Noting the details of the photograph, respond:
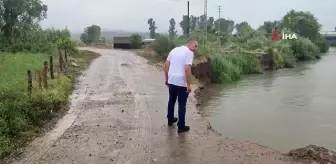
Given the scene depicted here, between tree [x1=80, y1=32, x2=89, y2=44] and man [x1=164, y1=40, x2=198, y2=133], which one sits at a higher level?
tree [x1=80, y1=32, x2=89, y2=44]

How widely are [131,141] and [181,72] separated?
1.63 metres

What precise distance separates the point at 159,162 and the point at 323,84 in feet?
63.9

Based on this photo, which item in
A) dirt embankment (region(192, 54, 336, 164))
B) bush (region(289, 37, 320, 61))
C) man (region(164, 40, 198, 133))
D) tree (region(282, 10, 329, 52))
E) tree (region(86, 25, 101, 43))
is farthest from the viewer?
tree (region(282, 10, 329, 52))

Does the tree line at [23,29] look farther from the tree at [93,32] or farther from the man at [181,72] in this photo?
the tree at [93,32]

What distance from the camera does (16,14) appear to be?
30969 mm

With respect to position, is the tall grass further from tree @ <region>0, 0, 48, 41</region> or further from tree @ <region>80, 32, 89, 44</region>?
tree @ <region>80, 32, 89, 44</region>

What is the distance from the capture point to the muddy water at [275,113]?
10727 mm

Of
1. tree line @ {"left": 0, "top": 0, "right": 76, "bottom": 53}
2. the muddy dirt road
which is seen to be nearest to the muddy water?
the muddy dirt road

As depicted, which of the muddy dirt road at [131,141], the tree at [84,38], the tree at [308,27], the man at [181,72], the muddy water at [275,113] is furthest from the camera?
the tree at [308,27]

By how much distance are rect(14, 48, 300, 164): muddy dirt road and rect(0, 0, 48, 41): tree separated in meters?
20.4

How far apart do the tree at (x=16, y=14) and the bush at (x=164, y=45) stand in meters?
9.36

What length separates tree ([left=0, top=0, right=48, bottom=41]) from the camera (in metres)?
30.5

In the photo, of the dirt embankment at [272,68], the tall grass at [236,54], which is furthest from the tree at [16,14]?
the dirt embankment at [272,68]

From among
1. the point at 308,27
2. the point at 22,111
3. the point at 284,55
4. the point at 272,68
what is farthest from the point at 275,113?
the point at 308,27
